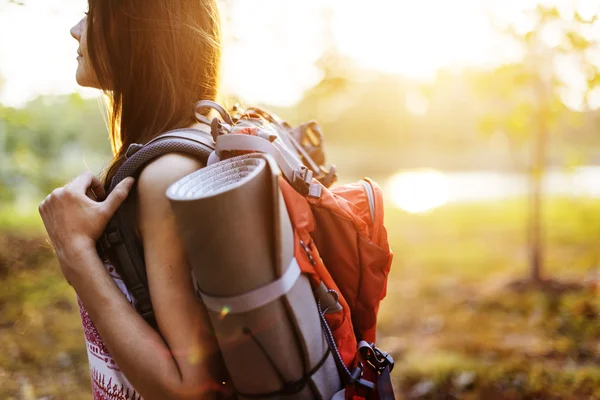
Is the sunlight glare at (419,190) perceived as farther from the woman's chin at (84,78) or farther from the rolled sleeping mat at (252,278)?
the rolled sleeping mat at (252,278)

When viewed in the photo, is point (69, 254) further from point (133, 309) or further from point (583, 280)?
point (583, 280)

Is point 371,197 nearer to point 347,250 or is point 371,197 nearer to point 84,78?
point 347,250

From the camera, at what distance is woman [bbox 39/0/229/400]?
126 centimetres

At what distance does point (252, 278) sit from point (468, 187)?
18.4 meters

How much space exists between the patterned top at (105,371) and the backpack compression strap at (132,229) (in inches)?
4.1

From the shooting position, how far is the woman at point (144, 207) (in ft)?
4.13

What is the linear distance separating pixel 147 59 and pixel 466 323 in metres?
4.95

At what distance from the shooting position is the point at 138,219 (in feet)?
4.25

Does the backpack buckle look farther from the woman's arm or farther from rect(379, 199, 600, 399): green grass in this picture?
rect(379, 199, 600, 399): green grass

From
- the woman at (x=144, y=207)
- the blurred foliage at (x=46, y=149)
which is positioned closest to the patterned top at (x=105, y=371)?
→ the woman at (x=144, y=207)

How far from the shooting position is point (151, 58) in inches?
59.5

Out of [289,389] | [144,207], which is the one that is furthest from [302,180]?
[289,389]

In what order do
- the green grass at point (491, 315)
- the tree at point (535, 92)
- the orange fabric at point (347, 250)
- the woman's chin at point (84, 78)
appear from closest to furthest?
the orange fabric at point (347, 250) < the woman's chin at point (84, 78) < the green grass at point (491, 315) < the tree at point (535, 92)

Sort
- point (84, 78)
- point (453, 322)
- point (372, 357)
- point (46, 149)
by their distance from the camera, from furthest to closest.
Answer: point (46, 149)
point (453, 322)
point (84, 78)
point (372, 357)
